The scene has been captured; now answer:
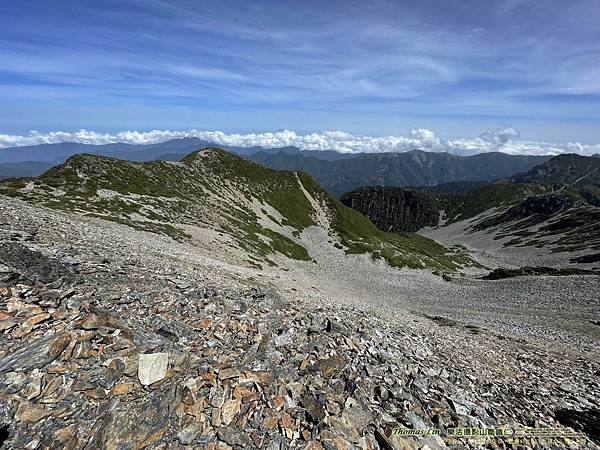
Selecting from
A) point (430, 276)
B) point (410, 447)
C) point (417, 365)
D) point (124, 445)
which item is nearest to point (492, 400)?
point (417, 365)

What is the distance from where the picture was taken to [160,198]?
70.6 m

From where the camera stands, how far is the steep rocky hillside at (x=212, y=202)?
5431 centimetres

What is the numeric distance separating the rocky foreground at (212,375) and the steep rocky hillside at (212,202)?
31.0 metres

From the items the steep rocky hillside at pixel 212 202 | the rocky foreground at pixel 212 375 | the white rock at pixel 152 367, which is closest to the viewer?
the rocky foreground at pixel 212 375

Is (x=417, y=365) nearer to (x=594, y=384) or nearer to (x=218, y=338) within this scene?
(x=218, y=338)

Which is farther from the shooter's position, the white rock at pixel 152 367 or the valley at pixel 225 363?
the white rock at pixel 152 367

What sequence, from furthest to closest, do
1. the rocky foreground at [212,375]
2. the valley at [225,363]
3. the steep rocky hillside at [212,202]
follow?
1. the steep rocky hillside at [212,202]
2. the valley at [225,363]
3. the rocky foreground at [212,375]

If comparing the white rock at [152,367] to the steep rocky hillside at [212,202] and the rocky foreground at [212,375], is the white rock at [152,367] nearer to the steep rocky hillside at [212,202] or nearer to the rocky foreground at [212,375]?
the rocky foreground at [212,375]

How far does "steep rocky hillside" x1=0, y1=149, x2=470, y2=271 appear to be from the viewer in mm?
54312

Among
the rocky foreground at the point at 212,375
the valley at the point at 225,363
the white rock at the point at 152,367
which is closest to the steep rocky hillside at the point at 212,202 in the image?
the valley at the point at 225,363

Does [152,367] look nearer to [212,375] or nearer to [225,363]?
[212,375]

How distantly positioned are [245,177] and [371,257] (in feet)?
198

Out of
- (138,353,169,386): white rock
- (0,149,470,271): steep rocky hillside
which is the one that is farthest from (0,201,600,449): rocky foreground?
(0,149,470,271): steep rocky hillside

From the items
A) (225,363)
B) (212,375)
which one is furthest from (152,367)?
(225,363)
